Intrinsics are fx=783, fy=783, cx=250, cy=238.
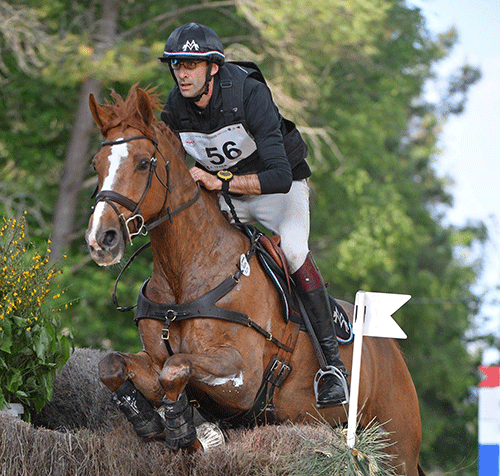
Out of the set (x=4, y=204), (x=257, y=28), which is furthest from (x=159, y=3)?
(x=4, y=204)

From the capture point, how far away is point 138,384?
4750mm

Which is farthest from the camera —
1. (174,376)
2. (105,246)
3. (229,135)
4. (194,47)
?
(229,135)

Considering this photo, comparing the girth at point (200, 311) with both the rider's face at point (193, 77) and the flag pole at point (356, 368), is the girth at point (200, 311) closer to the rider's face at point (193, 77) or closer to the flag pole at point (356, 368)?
the flag pole at point (356, 368)

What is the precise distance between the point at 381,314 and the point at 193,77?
1896 mm

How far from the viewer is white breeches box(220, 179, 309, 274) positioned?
5.43 m

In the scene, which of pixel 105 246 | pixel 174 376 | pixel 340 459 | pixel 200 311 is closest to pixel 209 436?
pixel 174 376

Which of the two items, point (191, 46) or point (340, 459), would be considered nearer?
point (340, 459)

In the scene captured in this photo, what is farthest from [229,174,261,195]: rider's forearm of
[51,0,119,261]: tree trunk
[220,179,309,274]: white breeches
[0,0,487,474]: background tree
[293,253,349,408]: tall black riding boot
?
[51,0,119,261]: tree trunk

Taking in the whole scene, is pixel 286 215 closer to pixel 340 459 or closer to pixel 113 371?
pixel 113 371

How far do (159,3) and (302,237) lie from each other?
13641 millimetres

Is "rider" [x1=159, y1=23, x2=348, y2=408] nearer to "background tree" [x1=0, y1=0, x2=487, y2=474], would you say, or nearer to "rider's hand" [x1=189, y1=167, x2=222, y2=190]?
"rider's hand" [x1=189, y1=167, x2=222, y2=190]

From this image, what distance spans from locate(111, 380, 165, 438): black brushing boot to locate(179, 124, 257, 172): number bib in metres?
1.61

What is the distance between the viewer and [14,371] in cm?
541

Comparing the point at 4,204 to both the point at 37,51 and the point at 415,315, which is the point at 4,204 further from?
the point at 415,315
